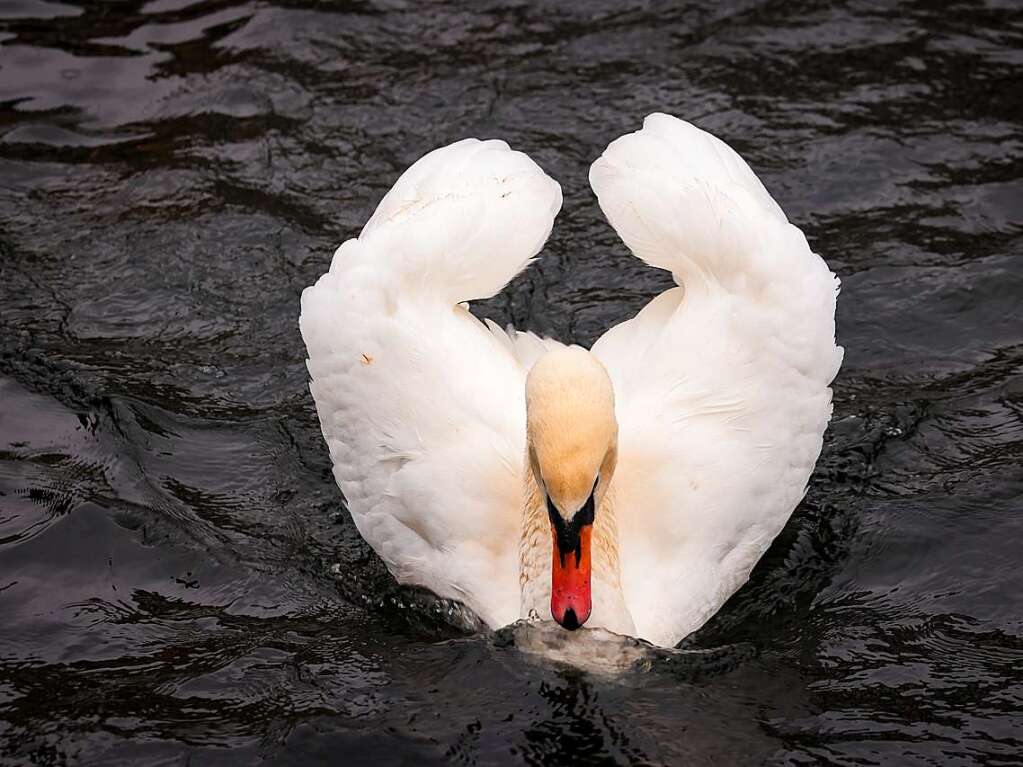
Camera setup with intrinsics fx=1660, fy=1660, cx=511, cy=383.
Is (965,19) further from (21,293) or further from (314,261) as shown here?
(21,293)

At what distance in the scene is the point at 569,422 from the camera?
20.2 ft

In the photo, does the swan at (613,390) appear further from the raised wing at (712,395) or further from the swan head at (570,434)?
the swan head at (570,434)

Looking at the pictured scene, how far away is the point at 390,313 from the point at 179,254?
302 centimetres

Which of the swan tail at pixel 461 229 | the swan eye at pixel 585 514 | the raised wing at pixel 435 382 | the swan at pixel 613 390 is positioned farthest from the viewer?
the swan tail at pixel 461 229

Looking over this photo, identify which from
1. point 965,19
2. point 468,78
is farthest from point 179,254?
point 965,19

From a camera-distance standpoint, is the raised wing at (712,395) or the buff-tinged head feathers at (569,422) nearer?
the buff-tinged head feathers at (569,422)

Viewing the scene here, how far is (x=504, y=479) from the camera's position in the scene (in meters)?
7.19

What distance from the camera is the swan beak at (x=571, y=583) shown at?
6.41m

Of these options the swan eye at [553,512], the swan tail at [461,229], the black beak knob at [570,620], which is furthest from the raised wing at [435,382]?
the swan eye at [553,512]

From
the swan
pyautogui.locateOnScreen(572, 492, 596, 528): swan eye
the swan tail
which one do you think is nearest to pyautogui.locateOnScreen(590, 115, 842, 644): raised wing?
the swan

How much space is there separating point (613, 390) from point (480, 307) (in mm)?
2902

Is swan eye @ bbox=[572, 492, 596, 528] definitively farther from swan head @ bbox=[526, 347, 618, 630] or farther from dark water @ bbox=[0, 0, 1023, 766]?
dark water @ bbox=[0, 0, 1023, 766]

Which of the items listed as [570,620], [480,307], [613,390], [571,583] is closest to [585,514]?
[571,583]

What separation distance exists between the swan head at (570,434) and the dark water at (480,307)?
809 millimetres
